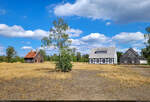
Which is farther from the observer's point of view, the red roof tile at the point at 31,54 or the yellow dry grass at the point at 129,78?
the red roof tile at the point at 31,54

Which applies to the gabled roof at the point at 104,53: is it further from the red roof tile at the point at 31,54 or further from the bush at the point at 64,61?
the bush at the point at 64,61

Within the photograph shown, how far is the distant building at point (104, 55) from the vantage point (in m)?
47.8

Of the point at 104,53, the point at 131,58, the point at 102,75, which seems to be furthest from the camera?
the point at 104,53

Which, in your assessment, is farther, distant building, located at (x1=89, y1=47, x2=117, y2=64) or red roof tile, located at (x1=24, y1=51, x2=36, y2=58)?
red roof tile, located at (x1=24, y1=51, x2=36, y2=58)

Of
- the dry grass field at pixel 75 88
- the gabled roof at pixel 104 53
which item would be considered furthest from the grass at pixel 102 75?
the gabled roof at pixel 104 53

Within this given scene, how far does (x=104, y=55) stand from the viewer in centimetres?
4916

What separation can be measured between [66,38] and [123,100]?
14914 millimetres

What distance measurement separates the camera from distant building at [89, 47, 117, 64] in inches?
1883

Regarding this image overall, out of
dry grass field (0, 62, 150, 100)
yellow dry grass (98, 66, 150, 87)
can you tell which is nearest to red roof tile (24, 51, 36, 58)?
→ dry grass field (0, 62, 150, 100)

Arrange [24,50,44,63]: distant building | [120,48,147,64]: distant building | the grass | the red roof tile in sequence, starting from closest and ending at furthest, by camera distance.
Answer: the grass, [120,48,147,64]: distant building, [24,50,44,63]: distant building, the red roof tile

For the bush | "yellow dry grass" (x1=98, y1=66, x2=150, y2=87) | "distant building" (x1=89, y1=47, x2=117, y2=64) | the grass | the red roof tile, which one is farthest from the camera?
the red roof tile

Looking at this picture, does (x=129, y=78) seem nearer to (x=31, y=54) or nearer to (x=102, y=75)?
(x=102, y=75)

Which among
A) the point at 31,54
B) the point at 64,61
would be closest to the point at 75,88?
the point at 64,61

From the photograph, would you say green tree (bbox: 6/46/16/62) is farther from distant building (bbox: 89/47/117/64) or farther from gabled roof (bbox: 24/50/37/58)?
distant building (bbox: 89/47/117/64)
